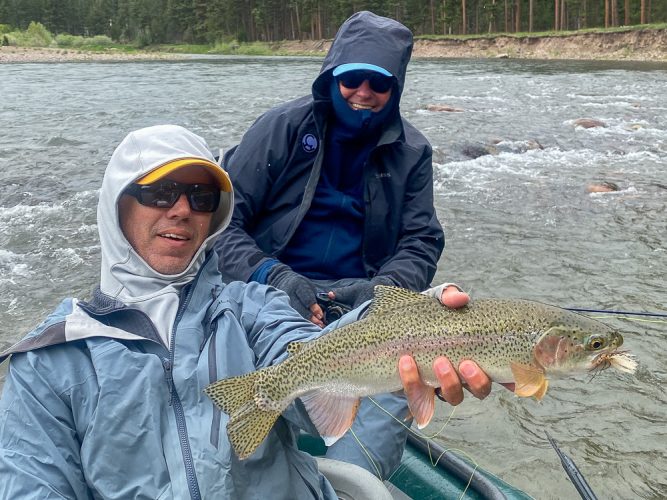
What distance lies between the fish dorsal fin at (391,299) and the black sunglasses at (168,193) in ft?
2.86

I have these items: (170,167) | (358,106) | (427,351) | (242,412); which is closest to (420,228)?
(358,106)

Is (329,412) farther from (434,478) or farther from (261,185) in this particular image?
(261,185)

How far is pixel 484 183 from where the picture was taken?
1333 cm

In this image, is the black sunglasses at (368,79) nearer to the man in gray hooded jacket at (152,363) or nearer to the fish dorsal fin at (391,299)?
the man in gray hooded jacket at (152,363)

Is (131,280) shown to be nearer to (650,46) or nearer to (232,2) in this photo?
(650,46)

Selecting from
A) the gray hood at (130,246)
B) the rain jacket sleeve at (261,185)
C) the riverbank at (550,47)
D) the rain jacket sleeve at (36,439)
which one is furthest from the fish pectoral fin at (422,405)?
the riverbank at (550,47)

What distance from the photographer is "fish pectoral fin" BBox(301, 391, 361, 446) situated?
2676 millimetres

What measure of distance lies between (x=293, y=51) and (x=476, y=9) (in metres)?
21.4

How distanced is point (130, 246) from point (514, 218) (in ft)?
30.1

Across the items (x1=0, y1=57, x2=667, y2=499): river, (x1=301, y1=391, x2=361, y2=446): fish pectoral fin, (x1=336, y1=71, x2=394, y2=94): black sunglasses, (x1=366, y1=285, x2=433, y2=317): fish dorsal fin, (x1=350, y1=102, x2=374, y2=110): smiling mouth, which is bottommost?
(x1=0, y1=57, x2=667, y2=499): river

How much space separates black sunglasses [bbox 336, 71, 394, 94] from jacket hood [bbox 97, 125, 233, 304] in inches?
74.0

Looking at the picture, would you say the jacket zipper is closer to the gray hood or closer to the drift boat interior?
the gray hood

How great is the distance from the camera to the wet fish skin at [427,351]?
2.66 metres

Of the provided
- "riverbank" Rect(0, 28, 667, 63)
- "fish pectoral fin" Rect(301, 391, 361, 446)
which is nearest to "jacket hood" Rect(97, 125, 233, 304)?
"fish pectoral fin" Rect(301, 391, 361, 446)
